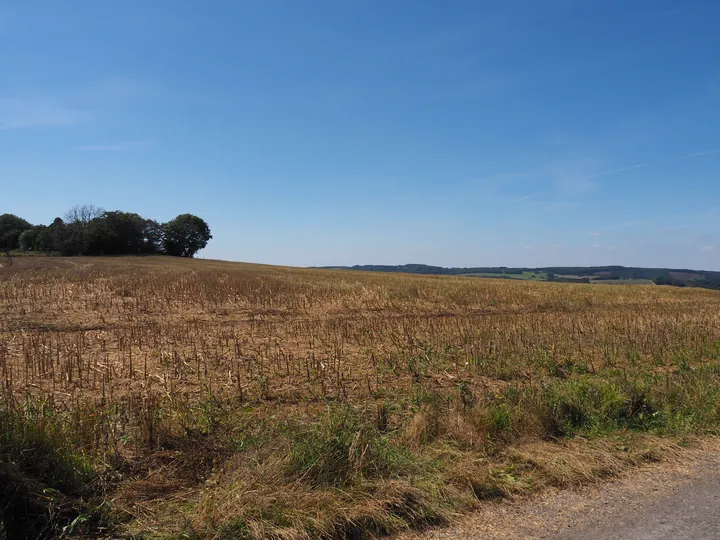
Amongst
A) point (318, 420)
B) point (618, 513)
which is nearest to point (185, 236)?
point (318, 420)

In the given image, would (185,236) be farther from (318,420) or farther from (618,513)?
(618,513)

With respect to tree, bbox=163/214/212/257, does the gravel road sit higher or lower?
lower

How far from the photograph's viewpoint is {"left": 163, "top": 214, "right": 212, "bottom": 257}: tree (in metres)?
109

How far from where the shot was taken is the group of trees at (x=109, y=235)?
91625 mm

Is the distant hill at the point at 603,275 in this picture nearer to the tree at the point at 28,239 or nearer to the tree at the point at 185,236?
the tree at the point at 185,236

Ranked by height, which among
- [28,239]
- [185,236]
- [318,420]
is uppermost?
[185,236]

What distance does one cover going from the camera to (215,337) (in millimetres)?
11602

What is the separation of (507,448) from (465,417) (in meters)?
0.71

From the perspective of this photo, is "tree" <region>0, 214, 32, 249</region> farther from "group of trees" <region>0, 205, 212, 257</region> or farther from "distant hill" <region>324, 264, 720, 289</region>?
"distant hill" <region>324, 264, 720, 289</region>

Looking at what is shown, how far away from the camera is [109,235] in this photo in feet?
303

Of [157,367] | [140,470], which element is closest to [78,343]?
[157,367]

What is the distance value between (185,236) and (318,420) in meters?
114

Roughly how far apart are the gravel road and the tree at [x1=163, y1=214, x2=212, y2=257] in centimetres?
11410

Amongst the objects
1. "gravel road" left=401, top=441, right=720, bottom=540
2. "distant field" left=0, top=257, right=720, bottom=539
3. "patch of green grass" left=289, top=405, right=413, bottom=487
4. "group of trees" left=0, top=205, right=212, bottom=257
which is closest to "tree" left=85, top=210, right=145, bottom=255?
"group of trees" left=0, top=205, right=212, bottom=257
